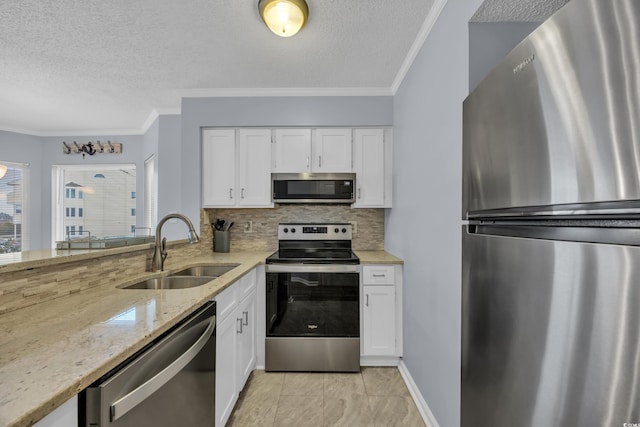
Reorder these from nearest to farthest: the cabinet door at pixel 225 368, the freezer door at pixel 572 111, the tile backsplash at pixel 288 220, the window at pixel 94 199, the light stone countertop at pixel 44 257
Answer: the freezer door at pixel 572 111 < the light stone countertop at pixel 44 257 < the cabinet door at pixel 225 368 < the tile backsplash at pixel 288 220 < the window at pixel 94 199

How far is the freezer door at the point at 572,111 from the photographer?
486 mm

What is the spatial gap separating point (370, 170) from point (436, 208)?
1193 millimetres

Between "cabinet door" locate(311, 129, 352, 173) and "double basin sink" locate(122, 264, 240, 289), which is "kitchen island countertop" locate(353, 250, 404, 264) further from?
"double basin sink" locate(122, 264, 240, 289)

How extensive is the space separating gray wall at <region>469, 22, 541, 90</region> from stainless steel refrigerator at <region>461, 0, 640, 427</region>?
19.8 inches

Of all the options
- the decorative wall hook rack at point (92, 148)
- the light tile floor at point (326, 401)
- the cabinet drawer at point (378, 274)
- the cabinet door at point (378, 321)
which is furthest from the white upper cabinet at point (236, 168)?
the decorative wall hook rack at point (92, 148)

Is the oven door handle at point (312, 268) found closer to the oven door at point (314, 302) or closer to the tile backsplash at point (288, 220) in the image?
the oven door at point (314, 302)

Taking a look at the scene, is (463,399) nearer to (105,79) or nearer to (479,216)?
(479,216)

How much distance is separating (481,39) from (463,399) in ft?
5.02

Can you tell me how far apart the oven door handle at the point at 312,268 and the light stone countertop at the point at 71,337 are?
34.9 inches

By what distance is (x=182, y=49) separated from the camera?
2111 mm

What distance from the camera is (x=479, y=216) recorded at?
A: 981 mm

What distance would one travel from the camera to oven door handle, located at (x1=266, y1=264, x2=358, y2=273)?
93.6 inches

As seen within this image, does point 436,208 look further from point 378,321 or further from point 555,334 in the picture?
point 378,321

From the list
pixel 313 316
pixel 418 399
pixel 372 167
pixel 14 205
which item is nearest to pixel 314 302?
pixel 313 316
